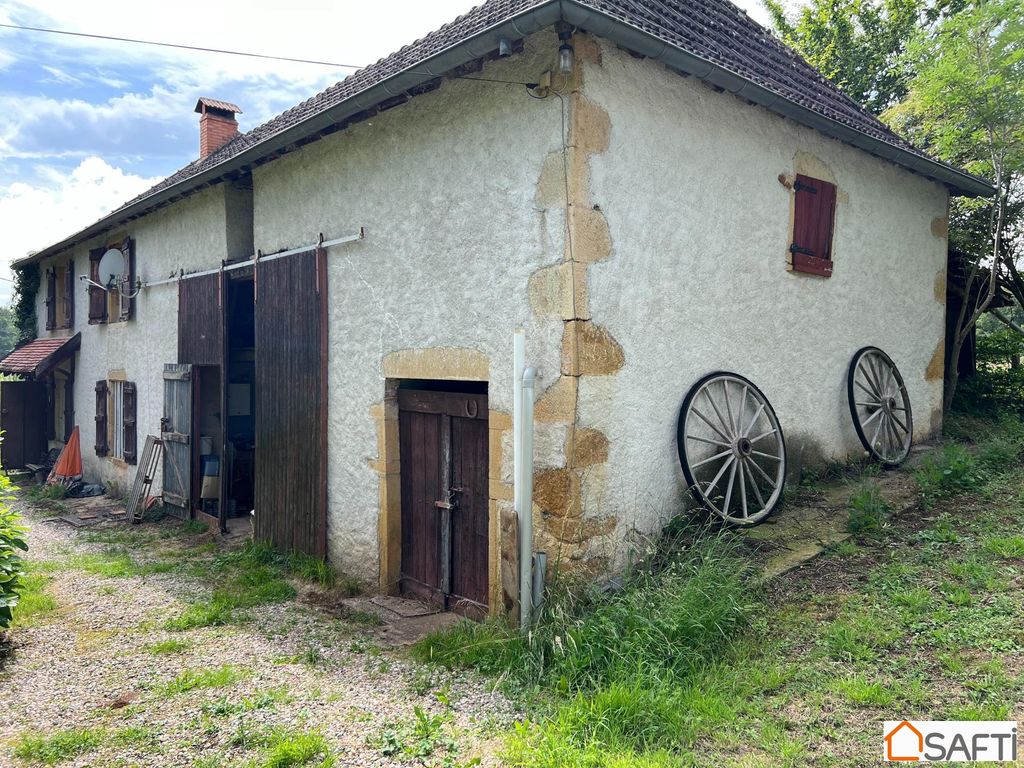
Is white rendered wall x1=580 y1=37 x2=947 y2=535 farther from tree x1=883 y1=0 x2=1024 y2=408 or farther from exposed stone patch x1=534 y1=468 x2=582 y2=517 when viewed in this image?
tree x1=883 y1=0 x2=1024 y2=408

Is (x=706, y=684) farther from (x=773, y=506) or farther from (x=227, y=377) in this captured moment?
(x=227, y=377)

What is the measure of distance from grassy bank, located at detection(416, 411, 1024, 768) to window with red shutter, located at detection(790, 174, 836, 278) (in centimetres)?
232

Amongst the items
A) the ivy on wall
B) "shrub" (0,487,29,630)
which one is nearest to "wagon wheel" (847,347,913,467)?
"shrub" (0,487,29,630)

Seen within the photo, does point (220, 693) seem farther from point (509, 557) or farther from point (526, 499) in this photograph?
point (526, 499)

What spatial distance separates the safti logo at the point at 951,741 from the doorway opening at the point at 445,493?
10.4 ft

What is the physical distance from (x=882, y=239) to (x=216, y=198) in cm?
791

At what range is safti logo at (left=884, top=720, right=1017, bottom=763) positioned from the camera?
3.01 m

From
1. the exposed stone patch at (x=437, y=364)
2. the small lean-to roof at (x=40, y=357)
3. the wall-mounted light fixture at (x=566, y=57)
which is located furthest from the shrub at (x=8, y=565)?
the small lean-to roof at (x=40, y=357)

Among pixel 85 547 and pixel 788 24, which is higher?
pixel 788 24

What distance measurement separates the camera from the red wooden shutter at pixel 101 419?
1249 centimetres

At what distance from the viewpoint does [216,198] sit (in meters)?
8.93

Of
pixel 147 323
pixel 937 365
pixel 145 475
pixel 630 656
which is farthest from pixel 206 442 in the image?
pixel 937 365

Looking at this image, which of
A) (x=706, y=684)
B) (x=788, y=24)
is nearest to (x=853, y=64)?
(x=788, y=24)

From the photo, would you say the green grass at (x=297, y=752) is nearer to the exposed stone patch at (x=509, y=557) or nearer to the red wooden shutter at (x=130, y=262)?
the exposed stone patch at (x=509, y=557)
